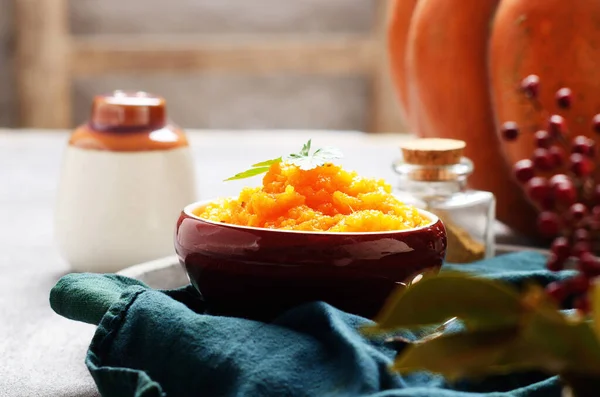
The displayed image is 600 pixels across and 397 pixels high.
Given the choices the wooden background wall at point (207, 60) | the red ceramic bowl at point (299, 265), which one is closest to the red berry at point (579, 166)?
the red ceramic bowl at point (299, 265)

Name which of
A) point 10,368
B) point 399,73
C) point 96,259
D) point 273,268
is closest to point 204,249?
point 273,268

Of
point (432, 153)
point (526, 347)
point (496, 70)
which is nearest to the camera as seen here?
point (526, 347)

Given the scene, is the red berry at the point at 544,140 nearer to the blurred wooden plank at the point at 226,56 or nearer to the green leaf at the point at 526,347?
the green leaf at the point at 526,347

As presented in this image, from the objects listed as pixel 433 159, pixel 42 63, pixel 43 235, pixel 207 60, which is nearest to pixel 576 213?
pixel 433 159

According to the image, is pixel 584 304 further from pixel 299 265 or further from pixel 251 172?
pixel 251 172

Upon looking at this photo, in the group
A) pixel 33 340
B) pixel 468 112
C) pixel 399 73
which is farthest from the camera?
pixel 399 73

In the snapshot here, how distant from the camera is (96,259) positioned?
1049 mm

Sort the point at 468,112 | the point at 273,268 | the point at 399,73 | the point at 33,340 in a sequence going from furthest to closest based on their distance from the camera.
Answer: the point at 399,73
the point at 468,112
the point at 33,340
the point at 273,268

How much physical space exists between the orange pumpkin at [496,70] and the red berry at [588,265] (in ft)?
2.13

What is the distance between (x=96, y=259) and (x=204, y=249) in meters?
0.35

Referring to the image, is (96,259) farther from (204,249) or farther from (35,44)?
(35,44)

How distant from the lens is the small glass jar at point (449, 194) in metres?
1.01

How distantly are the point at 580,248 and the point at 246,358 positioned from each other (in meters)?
0.25

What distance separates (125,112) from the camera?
105cm
